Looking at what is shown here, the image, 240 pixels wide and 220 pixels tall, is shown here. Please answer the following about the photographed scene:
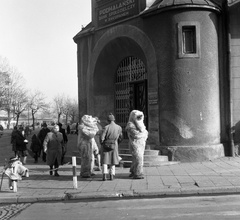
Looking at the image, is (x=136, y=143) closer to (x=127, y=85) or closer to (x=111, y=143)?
(x=111, y=143)

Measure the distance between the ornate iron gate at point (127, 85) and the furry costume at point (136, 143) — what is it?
5.14 meters

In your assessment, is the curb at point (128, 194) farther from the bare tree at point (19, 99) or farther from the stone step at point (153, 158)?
the bare tree at point (19, 99)

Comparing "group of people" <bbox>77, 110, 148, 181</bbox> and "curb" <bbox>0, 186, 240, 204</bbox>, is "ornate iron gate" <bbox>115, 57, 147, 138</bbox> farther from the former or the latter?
"curb" <bbox>0, 186, 240, 204</bbox>

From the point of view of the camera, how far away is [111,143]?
406 inches

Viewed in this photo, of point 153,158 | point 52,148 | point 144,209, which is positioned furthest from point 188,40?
point 144,209

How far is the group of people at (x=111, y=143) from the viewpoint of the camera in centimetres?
1004

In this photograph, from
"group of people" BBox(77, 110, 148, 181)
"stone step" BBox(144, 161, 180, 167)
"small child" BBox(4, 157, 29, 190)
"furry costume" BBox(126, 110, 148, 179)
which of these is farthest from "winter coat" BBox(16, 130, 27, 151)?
"furry costume" BBox(126, 110, 148, 179)

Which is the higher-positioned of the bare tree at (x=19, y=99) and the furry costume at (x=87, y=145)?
the bare tree at (x=19, y=99)

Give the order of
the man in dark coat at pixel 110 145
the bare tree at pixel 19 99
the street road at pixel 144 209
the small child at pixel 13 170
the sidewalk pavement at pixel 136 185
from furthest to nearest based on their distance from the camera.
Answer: the bare tree at pixel 19 99, the man in dark coat at pixel 110 145, the small child at pixel 13 170, the sidewalk pavement at pixel 136 185, the street road at pixel 144 209

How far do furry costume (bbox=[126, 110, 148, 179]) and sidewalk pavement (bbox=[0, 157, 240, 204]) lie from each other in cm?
28

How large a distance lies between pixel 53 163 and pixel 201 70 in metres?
6.07

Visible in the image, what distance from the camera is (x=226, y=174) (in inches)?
398

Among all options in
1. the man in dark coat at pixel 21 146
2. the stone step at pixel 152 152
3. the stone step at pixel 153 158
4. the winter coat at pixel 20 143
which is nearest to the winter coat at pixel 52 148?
the stone step at pixel 153 158

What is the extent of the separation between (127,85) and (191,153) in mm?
4819
